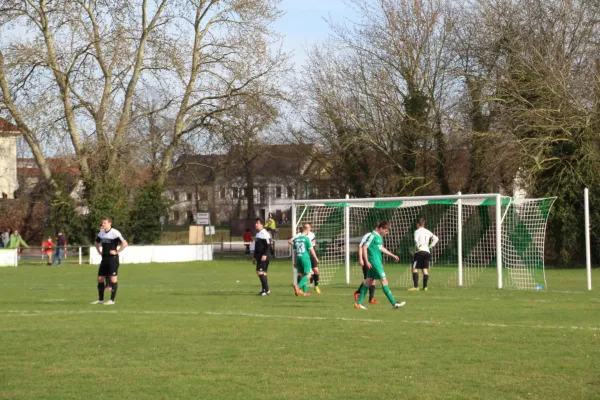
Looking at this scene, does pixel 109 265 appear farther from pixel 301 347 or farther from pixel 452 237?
pixel 452 237

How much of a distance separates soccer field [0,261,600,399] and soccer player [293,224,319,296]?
35cm

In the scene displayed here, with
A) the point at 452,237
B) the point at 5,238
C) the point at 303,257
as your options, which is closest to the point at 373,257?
the point at 303,257

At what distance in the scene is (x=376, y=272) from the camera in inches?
671

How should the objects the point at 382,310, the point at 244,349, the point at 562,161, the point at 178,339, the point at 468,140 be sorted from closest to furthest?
the point at 244,349
the point at 178,339
the point at 382,310
the point at 562,161
the point at 468,140

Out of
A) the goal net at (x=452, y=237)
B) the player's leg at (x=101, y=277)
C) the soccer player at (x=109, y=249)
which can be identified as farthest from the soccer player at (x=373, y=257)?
the goal net at (x=452, y=237)

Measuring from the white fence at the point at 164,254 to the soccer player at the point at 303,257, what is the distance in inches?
889

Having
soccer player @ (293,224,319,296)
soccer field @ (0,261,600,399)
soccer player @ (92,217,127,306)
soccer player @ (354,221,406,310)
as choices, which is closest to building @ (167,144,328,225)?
soccer player @ (293,224,319,296)

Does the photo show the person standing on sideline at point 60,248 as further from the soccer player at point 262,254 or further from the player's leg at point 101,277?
the player's leg at point 101,277

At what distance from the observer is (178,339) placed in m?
12.7

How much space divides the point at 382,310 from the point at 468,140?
26319mm

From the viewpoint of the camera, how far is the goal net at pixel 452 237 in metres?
25.1

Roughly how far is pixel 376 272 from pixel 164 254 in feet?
94.9

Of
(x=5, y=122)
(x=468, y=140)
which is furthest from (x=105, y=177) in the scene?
(x=468, y=140)

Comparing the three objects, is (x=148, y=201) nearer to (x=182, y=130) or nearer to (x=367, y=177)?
(x=182, y=130)
